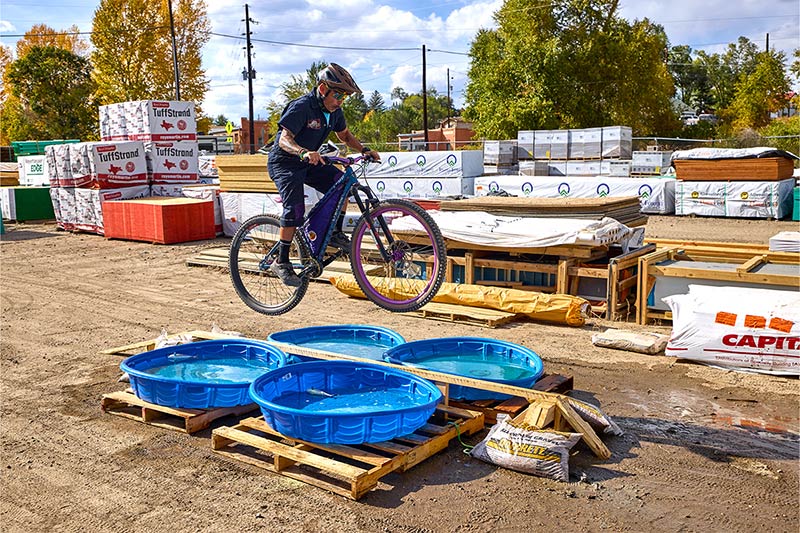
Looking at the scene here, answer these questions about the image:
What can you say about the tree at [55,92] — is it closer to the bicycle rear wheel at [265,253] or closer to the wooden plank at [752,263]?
the bicycle rear wheel at [265,253]

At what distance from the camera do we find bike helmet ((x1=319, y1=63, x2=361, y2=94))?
235 inches

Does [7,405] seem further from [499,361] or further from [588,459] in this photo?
[588,459]

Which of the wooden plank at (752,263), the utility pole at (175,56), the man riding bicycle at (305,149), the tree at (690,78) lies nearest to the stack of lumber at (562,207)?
the wooden plank at (752,263)

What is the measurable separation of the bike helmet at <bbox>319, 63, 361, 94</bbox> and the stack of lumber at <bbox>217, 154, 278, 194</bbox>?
14017mm

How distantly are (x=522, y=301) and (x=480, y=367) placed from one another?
11.7 feet

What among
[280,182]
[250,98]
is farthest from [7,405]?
[250,98]

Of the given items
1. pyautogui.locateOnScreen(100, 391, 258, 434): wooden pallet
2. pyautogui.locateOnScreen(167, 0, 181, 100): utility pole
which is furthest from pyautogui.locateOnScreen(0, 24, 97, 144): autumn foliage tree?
pyautogui.locateOnScreen(100, 391, 258, 434): wooden pallet

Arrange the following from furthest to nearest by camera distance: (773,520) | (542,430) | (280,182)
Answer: (542,430) → (280,182) → (773,520)

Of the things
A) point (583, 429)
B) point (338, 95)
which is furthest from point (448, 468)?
point (338, 95)

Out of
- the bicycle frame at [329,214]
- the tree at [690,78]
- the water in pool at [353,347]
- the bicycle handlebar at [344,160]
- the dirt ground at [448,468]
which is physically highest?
the tree at [690,78]

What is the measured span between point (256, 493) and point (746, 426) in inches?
209

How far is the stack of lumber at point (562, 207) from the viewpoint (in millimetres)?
13180

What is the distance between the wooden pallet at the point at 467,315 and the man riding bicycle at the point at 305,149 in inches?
242

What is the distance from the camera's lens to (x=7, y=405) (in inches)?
357
